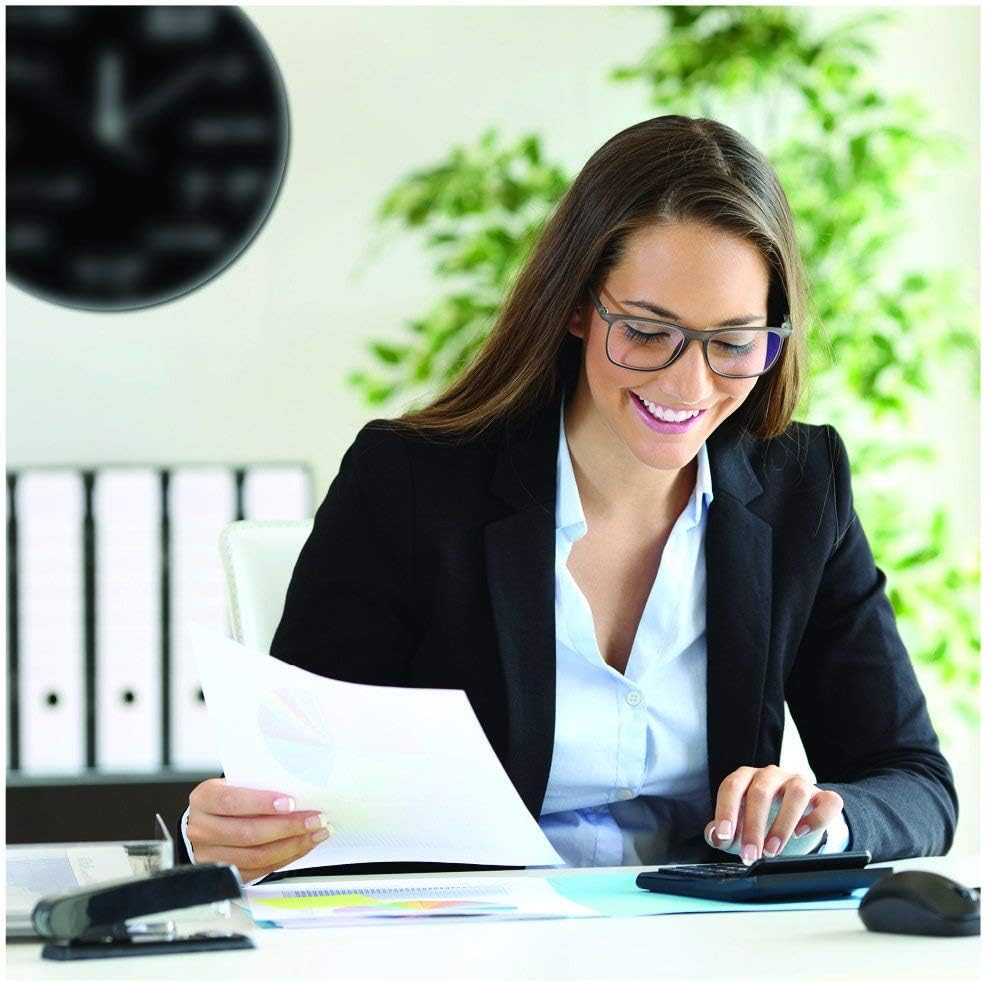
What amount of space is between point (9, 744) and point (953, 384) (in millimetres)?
2043

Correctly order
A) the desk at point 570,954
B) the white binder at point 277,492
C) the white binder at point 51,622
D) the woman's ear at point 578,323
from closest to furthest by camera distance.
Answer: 1. the desk at point 570,954
2. the woman's ear at point 578,323
3. the white binder at point 51,622
4. the white binder at point 277,492

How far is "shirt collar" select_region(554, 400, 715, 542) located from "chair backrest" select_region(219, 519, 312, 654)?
11.2 inches

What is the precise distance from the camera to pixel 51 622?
2699mm

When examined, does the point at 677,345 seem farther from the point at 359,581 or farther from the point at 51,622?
the point at 51,622

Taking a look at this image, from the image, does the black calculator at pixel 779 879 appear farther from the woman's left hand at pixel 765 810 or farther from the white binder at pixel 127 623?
the white binder at pixel 127 623

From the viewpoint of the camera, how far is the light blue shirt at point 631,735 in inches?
56.5

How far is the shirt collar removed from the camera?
152 centimetres

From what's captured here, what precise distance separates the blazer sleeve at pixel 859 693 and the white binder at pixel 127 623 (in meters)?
1.46

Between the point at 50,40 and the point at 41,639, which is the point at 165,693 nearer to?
the point at 41,639

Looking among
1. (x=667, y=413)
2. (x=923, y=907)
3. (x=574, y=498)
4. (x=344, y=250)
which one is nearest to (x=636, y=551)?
(x=574, y=498)

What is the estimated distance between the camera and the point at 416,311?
10.2 ft

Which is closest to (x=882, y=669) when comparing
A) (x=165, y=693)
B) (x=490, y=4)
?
(x=165, y=693)

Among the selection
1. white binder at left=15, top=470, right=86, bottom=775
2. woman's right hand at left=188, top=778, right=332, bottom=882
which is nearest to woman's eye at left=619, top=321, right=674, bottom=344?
woman's right hand at left=188, top=778, right=332, bottom=882

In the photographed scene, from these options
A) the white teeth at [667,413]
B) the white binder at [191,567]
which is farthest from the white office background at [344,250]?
the white teeth at [667,413]
